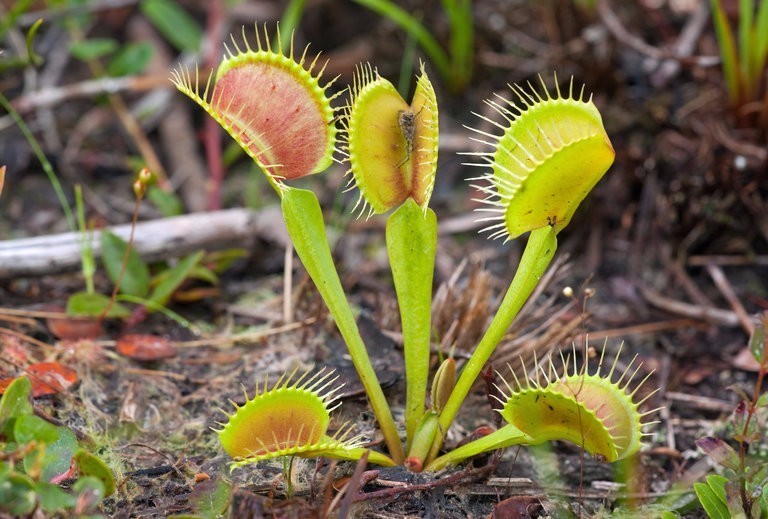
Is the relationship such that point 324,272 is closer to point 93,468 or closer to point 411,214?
point 411,214

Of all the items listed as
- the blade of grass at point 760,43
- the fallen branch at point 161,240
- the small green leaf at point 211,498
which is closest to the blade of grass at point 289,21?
the fallen branch at point 161,240

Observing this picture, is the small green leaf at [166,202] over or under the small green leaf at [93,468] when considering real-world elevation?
over

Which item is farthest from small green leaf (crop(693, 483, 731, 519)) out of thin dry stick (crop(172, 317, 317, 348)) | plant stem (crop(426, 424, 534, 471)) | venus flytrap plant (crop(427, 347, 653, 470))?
thin dry stick (crop(172, 317, 317, 348))

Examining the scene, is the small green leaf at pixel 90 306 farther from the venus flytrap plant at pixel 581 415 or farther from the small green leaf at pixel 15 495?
the venus flytrap plant at pixel 581 415

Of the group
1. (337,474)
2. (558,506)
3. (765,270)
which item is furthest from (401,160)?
(765,270)

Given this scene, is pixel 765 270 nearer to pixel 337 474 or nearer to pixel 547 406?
pixel 547 406

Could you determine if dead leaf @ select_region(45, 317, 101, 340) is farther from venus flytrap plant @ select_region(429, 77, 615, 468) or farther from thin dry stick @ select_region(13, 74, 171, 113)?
thin dry stick @ select_region(13, 74, 171, 113)
